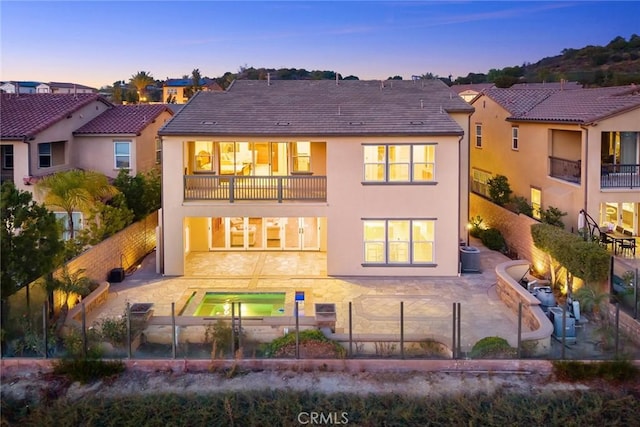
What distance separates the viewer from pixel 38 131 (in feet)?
82.5

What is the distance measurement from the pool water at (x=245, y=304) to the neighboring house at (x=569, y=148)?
12491mm

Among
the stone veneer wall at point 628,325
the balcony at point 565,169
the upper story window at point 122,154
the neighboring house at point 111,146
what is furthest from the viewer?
the upper story window at point 122,154

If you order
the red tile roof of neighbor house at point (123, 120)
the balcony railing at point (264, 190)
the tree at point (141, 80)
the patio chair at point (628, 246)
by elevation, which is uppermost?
the tree at point (141, 80)

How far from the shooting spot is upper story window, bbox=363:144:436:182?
836 inches

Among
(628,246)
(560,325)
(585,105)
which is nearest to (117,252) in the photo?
(560,325)

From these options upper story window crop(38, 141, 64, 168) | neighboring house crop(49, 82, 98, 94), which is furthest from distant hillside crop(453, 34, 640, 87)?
upper story window crop(38, 141, 64, 168)

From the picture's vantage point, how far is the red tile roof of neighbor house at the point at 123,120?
92.9 ft

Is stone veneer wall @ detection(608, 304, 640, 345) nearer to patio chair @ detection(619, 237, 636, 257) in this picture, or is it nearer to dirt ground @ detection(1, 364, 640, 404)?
dirt ground @ detection(1, 364, 640, 404)

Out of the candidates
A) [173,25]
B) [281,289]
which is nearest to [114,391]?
[281,289]

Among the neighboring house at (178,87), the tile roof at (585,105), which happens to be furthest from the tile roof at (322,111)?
the neighboring house at (178,87)

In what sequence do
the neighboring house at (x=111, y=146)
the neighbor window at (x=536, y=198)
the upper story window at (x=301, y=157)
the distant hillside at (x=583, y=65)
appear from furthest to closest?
1. the distant hillside at (x=583, y=65)
2. the neighboring house at (x=111, y=146)
3. the neighbor window at (x=536, y=198)
4. the upper story window at (x=301, y=157)

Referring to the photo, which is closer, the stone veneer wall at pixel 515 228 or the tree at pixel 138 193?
the stone veneer wall at pixel 515 228

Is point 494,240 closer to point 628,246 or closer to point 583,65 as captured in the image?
point 628,246

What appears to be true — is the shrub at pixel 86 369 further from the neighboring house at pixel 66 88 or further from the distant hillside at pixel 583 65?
the distant hillside at pixel 583 65
